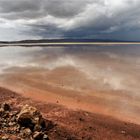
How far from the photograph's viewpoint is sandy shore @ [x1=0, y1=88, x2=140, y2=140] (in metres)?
15.7

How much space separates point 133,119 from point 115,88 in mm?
8548

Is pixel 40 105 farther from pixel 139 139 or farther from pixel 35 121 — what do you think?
pixel 139 139

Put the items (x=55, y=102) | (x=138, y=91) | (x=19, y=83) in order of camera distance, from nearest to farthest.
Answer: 1. (x=55, y=102)
2. (x=138, y=91)
3. (x=19, y=83)

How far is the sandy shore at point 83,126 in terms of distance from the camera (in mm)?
15672

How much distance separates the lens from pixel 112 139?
15.7 meters

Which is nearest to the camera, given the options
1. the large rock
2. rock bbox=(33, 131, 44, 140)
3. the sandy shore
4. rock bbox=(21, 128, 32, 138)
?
rock bbox=(33, 131, 44, 140)

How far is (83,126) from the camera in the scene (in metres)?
17.2

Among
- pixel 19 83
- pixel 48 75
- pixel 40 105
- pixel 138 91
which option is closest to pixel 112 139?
pixel 40 105

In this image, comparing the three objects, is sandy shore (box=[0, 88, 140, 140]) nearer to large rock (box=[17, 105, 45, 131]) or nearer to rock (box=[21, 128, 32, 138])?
large rock (box=[17, 105, 45, 131])

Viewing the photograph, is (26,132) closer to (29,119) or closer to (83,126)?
(29,119)

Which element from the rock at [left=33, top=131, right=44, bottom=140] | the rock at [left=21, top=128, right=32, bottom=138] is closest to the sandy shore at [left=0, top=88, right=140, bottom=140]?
the rock at [left=33, top=131, right=44, bottom=140]

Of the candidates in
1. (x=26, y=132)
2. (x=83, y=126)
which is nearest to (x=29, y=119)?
(x=26, y=132)

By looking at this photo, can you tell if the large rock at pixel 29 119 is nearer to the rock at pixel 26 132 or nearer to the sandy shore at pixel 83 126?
the rock at pixel 26 132

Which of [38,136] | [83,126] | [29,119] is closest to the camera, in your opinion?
[38,136]
